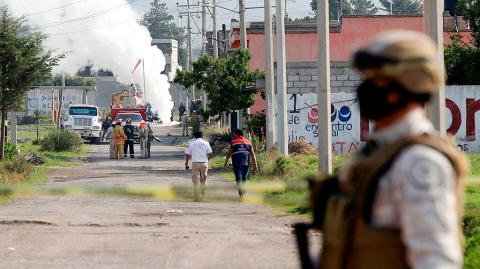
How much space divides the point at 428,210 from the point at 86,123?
6431cm

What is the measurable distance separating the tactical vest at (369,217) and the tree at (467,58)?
38947 millimetres

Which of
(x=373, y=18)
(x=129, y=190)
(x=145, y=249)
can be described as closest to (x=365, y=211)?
(x=129, y=190)

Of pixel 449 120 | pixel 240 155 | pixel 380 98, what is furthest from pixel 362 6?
pixel 380 98

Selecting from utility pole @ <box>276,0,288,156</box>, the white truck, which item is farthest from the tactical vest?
the white truck

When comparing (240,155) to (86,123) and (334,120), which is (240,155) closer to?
(334,120)

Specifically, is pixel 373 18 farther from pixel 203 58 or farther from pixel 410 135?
pixel 410 135

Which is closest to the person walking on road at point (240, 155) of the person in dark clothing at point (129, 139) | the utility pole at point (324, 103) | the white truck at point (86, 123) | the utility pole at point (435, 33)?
the utility pole at point (324, 103)

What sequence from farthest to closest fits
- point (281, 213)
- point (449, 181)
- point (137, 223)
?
point (281, 213)
point (137, 223)
point (449, 181)

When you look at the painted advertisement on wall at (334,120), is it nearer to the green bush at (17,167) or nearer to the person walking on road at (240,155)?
the green bush at (17,167)

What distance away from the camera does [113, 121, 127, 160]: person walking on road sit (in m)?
44.3

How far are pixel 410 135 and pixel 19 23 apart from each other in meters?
35.0

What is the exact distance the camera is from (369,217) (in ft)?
14.8

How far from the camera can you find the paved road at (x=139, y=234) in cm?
1466

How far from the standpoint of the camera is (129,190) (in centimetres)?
1204
